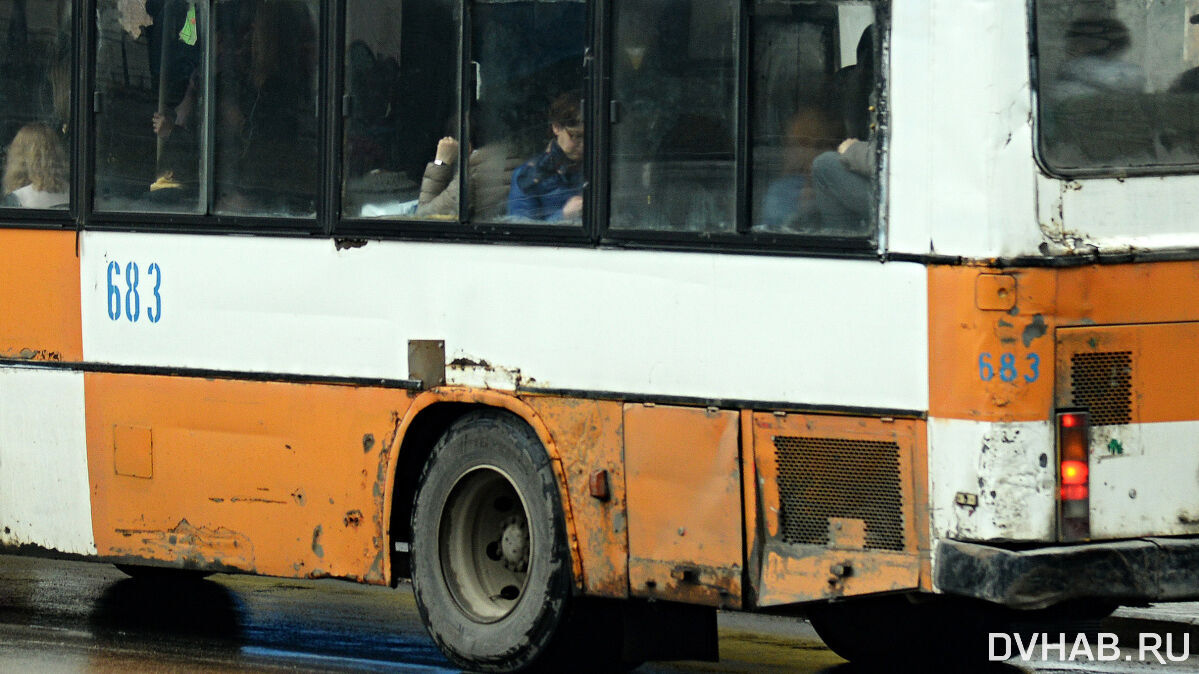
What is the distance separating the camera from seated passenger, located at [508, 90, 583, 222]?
8.70 metres

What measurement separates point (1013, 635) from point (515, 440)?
91.2 inches

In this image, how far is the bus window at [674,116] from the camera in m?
8.23

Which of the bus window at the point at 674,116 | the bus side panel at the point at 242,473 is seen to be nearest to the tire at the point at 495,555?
the bus side panel at the point at 242,473

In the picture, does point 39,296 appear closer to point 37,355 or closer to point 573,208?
point 37,355

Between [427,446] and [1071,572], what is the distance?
293cm

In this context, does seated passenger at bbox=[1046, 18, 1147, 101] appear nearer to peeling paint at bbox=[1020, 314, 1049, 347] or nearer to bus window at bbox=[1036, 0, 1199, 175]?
bus window at bbox=[1036, 0, 1199, 175]

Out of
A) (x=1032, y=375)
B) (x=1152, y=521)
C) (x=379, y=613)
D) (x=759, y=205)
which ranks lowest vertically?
(x=379, y=613)

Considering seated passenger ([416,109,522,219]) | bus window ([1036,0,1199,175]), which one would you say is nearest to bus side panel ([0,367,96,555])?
seated passenger ([416,109,522,219])

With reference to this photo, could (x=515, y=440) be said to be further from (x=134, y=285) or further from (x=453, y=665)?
(x=134, y=285)

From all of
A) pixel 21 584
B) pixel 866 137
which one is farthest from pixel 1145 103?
pixel 21 584

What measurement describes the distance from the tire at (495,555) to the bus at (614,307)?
0.05ft

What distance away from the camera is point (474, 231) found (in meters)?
8.98

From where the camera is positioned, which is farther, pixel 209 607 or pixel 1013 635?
pixel 209 607

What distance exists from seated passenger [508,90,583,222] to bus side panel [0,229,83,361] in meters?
2.41
